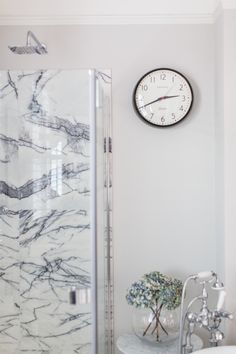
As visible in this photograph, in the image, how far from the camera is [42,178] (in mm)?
2223

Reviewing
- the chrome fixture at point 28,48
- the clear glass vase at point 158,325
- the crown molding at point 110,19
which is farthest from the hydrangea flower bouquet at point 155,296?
the crown molding at point 110,19

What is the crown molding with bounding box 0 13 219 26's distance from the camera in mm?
2475

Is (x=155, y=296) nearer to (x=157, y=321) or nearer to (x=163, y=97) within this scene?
(x=157, y=321)

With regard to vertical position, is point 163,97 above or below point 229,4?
below

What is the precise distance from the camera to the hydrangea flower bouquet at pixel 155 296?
7.01 ft

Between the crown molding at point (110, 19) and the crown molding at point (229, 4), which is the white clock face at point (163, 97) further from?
the crown molding at point (229, 4)

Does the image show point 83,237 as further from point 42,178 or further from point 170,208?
point 170,208

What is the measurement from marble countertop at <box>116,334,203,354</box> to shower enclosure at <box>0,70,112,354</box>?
0.13 m

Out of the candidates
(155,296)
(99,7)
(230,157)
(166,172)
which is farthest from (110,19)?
(155,296)

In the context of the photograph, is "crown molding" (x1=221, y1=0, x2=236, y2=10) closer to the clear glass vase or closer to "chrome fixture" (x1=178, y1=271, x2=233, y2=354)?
"chrome fixture" (x1=178, y1=271, x2=233, y2=354)

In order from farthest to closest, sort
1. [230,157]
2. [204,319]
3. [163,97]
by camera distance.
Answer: [163,97] < [230,157] < [204,319]

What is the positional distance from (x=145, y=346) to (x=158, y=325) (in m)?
0.13

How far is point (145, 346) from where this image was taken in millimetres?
2193

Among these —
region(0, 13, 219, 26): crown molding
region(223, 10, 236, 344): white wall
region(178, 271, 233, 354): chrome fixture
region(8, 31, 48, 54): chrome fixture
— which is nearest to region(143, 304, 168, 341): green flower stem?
region(178, 271, 233, 354): chrome fixture
